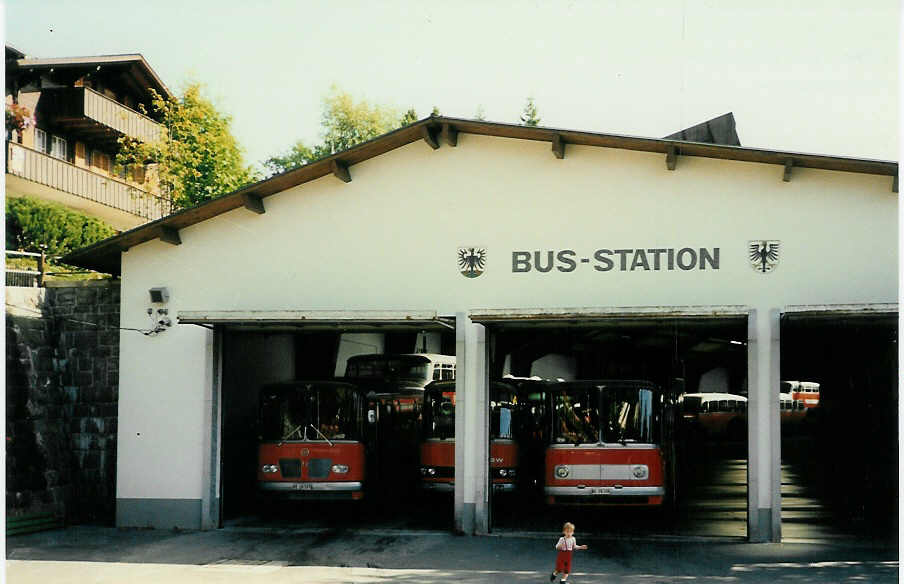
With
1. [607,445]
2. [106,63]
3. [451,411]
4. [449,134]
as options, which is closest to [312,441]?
[451,411]

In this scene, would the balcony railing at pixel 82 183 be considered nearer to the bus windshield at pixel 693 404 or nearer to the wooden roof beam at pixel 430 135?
the wooden roof beam at pixel 430 135

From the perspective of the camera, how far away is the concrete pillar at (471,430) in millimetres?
14961

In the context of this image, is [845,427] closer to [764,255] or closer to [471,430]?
[764,255]

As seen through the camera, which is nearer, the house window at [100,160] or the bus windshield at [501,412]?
the bus windshield at [501,412]

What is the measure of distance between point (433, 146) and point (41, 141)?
21.1 metres

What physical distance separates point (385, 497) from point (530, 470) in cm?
326

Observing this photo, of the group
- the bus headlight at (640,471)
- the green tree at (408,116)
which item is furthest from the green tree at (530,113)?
the bus headlight at (640,471)

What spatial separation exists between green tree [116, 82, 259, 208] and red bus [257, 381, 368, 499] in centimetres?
1633

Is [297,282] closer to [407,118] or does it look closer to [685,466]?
[685,466]

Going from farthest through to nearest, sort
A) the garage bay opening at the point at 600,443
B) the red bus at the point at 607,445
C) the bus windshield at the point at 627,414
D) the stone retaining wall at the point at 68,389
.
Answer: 1. the stone retaining wall at the point at 68,389
2. the bus windshield at the point at 627,414
3. the red bus at the point at 607,445
4. the garage bay opening at the point at 600,443

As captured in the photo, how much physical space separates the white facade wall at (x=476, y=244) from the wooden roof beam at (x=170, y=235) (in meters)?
0.12

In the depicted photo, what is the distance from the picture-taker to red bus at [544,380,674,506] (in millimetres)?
15703

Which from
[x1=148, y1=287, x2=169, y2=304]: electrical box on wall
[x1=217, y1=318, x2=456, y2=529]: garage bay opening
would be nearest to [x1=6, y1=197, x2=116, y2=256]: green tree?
[x1=217, y1=318, x2=456, y2=529]: garage bay opening

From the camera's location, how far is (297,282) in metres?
15.9
